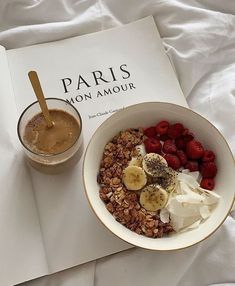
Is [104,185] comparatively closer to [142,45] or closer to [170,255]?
[170,255]

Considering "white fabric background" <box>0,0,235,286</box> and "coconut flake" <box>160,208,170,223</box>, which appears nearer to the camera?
"coconut flake" <box>160,208,170,223</box>

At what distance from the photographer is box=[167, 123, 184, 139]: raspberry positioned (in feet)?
2.48

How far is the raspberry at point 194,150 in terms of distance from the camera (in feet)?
2.42

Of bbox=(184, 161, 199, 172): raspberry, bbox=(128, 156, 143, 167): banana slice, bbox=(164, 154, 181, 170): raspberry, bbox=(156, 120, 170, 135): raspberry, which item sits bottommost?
bbox=(184, 161, 199, 172): raspberry

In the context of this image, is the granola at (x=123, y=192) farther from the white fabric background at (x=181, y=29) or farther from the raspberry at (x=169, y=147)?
the white fabric background at (x=181, y=29)

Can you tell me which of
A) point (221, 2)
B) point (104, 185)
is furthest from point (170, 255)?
point (221, 2)

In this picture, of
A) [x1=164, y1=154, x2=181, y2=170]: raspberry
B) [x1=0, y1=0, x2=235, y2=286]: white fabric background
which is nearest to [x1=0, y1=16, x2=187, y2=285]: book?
[x1=0, y1=0, x2=235, y2=286]: white fabric background

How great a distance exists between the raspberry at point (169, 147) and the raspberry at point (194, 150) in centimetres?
2

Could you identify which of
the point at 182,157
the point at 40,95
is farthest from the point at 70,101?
the point at 182,157

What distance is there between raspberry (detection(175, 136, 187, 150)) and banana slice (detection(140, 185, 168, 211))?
9 centimetres

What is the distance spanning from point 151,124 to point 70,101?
0.15 m

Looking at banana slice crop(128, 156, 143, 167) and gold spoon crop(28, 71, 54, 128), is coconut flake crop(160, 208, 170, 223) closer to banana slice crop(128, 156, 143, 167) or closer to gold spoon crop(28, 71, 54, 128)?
banana slice crop(128, 156, 143, 167)

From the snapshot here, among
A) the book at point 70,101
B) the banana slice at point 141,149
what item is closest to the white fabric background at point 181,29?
the book at point 70,101

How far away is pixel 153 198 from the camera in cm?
70
